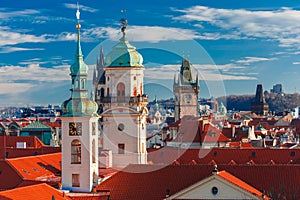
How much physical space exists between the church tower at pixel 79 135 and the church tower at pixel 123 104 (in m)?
6.64

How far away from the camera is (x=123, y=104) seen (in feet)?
147

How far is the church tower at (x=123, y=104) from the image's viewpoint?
4472 cm

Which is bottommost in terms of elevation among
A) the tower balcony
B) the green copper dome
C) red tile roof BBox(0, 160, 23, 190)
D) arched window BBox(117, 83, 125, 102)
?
red tile roof BBox(0, 160, 23, 190)

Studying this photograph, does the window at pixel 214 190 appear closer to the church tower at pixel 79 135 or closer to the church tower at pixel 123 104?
the church tower at pixel 79 135

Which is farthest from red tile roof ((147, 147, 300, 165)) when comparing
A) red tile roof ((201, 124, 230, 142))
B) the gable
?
the gable

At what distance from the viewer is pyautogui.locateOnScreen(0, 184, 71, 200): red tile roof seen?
30.8 metres

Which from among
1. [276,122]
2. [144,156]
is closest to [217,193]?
[144,156]

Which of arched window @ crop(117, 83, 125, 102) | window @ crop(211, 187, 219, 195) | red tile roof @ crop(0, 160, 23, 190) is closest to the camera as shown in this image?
window @ crop(211, 187, 219, 195)

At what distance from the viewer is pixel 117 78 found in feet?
147

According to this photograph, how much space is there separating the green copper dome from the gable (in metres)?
12.9

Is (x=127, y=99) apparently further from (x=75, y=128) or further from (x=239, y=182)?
(x=239, y=182)

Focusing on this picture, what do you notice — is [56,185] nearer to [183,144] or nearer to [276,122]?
[183,144]

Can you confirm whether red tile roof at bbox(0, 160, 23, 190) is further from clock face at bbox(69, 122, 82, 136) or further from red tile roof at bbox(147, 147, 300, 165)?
red tile roof at bbox(147, 147, 300, 165)

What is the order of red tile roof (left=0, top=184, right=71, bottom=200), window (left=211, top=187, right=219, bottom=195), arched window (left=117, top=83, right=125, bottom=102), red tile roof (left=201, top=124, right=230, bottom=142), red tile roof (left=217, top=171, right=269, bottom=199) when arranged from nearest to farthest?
red tile roof (left=0, top=184, right=71, bottom=200) → window (left=211, top=187, right=219, bottom=195) → red tile roof (left=217, top=171, right=269, bottom=199) → arched window (left=117, top=83, right=125, bottom=102) → red tile roof (left=201, top=124, right=230, bottom=142)
